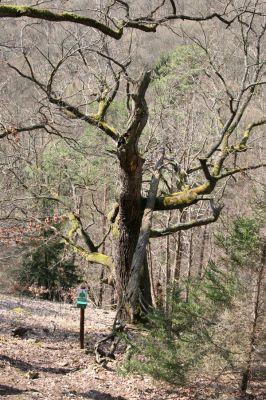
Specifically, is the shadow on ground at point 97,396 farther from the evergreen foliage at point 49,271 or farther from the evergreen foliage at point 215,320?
the evergreen foliage at point 49,271

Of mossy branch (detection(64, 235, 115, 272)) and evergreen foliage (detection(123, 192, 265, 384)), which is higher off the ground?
mossy branch (detection(64, 235, 115, 272))

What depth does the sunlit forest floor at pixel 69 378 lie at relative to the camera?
5.40 meters

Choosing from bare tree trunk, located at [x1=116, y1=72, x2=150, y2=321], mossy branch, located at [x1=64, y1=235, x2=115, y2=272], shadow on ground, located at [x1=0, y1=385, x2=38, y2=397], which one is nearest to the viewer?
shadow on ground, located at [x1=0, y1=385, x2=38, y2=397]

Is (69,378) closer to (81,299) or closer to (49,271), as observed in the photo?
(81,299)

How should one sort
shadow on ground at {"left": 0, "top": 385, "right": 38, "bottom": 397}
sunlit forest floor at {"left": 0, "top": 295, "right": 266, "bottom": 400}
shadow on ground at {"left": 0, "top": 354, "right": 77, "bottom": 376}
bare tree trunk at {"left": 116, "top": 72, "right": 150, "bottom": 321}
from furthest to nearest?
1. bare tree trunk at {"left": 116, "top": 72, "right": 150, "bottom": 321}
2. shadow on ground at {"left": 0, "top": 354, "right": 77, "bottom": 376}
3. sunlit forest floor at {"left": 0, "top": 295, "right": 266, "bottom": 400}
4. shadow on ground at {"left": 0, "top": 385, "right": 38, "bottom": 397}

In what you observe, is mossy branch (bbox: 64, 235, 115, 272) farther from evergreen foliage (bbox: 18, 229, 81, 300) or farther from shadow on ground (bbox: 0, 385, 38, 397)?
evergreen foliage (bbox: 18, 229, 81, 300)

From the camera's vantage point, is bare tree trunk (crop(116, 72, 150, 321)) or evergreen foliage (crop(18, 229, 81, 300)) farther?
evergreen foliage (crop(18, 229, 81, 300))

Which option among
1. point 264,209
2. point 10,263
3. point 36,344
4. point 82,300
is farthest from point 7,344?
point 10,263

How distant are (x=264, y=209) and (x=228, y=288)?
38.9 inches

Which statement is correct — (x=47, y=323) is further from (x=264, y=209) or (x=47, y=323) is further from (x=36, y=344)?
(x=264, y=209)

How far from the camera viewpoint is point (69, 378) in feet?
19.8

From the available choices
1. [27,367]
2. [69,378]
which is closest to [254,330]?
[69,378]

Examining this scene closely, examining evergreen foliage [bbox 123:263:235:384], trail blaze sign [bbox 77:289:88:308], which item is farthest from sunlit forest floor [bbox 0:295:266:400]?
trail blaze sign [bbox 77:289:88:308]

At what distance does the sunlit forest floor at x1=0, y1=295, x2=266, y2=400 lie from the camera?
213 inches
